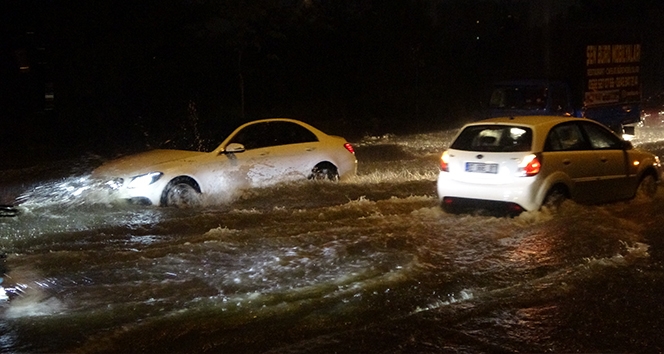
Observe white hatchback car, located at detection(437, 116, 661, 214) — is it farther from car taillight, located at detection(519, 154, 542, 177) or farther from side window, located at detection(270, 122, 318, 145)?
side window, located at detection(270, 122, 318, 145)

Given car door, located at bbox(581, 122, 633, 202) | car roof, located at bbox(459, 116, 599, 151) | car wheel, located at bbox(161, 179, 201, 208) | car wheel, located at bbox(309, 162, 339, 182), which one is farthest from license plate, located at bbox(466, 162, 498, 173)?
car wheel, located at bbox(161, 179, 201, 208)

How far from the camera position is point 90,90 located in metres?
22.0

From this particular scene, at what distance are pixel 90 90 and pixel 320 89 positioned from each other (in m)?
10.6

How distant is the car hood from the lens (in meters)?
10.9

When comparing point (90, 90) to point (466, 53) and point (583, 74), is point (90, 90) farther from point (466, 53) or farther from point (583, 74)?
point (466, 53)

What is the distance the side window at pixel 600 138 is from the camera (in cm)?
1059

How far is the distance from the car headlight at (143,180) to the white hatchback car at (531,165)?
400 centimetres

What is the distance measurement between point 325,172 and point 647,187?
198 inches

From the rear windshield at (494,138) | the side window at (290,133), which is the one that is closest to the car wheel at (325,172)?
the side window at (290,133)

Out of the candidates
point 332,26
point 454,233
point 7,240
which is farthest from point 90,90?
point 454,233

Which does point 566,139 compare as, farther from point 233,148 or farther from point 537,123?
point 233,148

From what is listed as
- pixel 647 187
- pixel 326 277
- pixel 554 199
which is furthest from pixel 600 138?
pixel 326 277

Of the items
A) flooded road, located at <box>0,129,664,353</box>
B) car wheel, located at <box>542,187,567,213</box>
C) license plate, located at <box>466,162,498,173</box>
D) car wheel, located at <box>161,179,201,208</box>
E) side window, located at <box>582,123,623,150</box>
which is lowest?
flooded road, located at <box>0,129,664,353</box>

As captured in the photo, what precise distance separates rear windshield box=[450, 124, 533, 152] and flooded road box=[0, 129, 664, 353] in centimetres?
89
